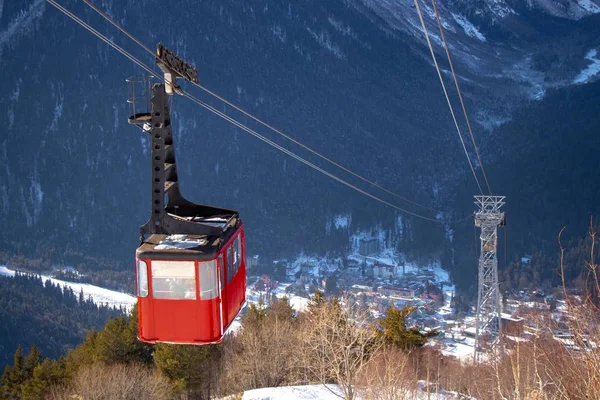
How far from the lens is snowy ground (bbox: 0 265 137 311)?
109 meters

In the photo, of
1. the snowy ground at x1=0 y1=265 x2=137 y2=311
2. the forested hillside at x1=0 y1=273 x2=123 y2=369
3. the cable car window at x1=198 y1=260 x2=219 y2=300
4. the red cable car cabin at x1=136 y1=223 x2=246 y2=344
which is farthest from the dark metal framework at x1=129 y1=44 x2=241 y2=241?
the snowy ground at x1=0 y1=265 x2=137 y2=311

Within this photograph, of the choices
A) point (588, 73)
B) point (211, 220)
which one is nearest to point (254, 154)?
point (588, 73)

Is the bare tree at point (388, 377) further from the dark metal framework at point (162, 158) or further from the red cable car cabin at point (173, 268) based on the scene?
the dark metal framework at point (162, 158)

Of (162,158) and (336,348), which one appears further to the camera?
(336,348)

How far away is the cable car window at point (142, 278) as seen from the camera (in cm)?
912

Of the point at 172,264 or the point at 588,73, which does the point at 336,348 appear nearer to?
the point at 172,264

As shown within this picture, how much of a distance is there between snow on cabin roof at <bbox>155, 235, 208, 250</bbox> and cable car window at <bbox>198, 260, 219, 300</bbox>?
0.97 feet

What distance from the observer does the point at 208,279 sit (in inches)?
356

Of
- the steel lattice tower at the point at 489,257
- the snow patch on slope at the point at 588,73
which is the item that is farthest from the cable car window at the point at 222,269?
the snow patch on slope at the point at 588,73

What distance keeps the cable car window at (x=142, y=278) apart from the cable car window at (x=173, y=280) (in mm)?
109

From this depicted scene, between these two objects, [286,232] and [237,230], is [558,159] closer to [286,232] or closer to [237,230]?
[286,232]

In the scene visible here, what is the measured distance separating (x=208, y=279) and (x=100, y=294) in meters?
112

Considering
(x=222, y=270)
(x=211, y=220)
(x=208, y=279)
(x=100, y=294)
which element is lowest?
(x=100, y=294)

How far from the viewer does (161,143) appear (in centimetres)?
927
